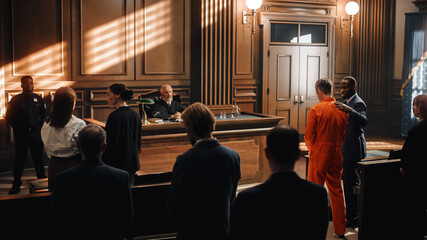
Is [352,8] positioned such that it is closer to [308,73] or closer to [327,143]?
[308,73]

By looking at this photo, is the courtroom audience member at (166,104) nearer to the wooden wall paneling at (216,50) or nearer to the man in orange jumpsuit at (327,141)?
the wooden wall paneling at (216,50)

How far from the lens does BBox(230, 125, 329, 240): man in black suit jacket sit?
65.9 inches

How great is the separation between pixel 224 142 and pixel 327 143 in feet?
6.37

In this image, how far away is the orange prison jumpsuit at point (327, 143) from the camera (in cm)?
A: 374

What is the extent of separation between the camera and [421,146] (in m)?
3.28

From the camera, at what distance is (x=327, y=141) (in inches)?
147

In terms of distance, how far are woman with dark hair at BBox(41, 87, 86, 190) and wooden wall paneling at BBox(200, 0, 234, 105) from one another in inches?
184

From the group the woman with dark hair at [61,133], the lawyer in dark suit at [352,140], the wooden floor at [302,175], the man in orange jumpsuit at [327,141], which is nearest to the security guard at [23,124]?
the wooden floor at [302,175]

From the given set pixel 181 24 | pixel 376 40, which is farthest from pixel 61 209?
pixel 376 40

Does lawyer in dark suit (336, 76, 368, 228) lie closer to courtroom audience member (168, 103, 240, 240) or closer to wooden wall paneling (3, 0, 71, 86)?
courtroom audience member (168, 103, 240, 240)

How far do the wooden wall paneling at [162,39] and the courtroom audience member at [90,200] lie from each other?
5.53 metres

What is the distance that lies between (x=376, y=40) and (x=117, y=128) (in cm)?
746

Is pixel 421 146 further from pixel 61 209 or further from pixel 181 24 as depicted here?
pixel 181 24

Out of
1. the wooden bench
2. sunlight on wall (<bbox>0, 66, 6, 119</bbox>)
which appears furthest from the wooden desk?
sunlight on wall (<bbox>0, 66, 6, 119</bbox>)
